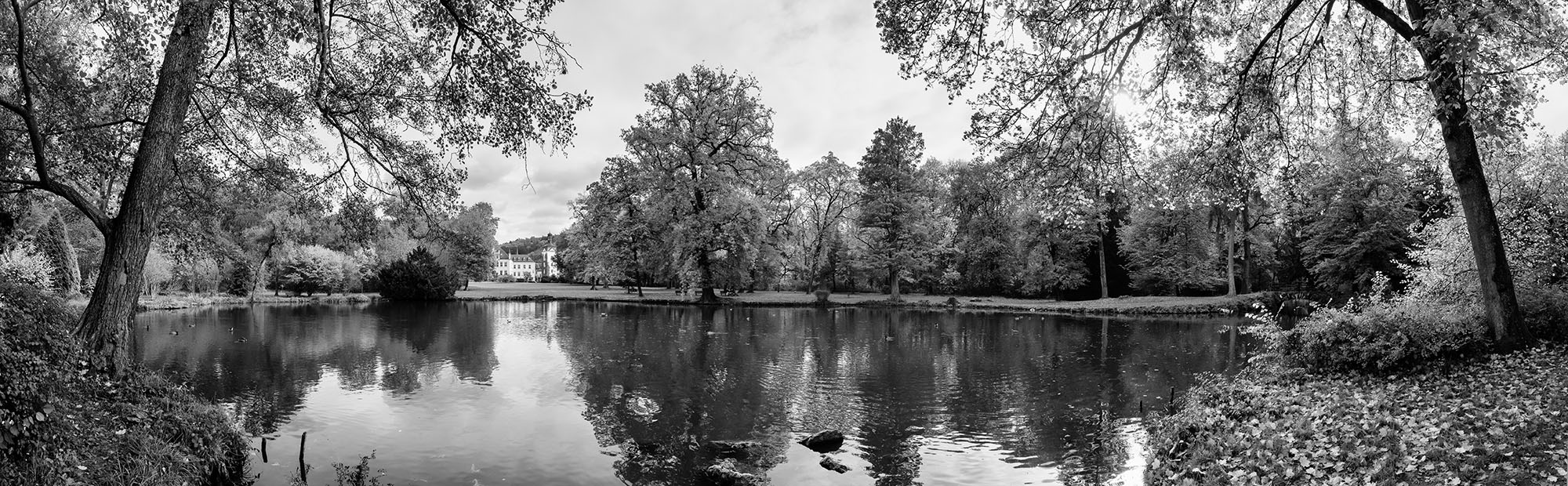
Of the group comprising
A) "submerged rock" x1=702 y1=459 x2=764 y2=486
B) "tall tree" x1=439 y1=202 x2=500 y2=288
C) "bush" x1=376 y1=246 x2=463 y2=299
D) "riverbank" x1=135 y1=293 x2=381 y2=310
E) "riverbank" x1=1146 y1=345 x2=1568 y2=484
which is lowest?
"submerged rock" x1=702 y1=459 x2=764 y2=486

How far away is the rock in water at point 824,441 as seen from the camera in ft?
34.8

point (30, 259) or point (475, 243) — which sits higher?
point (475, 243)

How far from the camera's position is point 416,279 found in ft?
162

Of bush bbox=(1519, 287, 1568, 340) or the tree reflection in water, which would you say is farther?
the tree reflection in water

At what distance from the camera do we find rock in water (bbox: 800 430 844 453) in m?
10.6

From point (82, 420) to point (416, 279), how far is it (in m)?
46.9

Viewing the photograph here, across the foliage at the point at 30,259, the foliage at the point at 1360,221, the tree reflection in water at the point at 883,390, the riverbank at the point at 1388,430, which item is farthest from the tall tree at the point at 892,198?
the foliage at the point at 30,259

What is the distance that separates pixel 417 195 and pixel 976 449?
920 cm

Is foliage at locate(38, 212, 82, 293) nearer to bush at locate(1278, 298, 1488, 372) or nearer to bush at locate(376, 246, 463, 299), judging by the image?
bush at locate(376, 246, 463, 299)

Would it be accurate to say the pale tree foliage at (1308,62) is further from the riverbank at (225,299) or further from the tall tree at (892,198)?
the riverbank at (225,299)

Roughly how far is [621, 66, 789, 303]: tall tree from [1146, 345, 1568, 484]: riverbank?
3196cm

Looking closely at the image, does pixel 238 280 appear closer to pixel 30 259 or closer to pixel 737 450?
pixel 30 259

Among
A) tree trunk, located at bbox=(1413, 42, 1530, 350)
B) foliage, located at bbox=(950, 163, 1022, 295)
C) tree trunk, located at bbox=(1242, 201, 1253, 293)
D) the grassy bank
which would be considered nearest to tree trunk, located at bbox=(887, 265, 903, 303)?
foliage, located at bbox=(950, 163, 1022, 295)

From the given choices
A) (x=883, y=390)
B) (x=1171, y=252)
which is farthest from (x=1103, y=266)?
(x=883, y=390)
